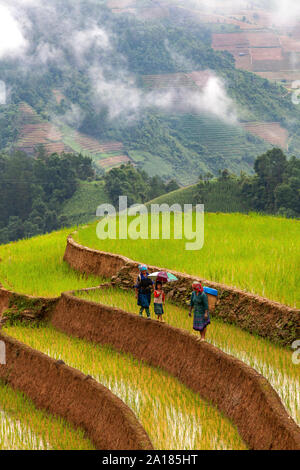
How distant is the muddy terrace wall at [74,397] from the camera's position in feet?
23.4

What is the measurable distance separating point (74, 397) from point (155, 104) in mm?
168356

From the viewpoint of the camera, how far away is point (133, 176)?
270 feet

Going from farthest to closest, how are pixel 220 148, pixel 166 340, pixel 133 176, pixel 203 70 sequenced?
pixel 203 70 → pixel 220 148 → pixel 133 176 → pixel 166 340

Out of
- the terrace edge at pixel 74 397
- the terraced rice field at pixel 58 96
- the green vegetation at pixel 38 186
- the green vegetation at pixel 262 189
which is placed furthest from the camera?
the terraced rice field at pixel 58 96

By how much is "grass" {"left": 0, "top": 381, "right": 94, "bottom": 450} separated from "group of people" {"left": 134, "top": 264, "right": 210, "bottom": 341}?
91.8 inches

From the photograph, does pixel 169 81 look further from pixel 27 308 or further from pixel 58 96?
pixel 27 308

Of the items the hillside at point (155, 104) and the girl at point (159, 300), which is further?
the hillside at point (155, 104)

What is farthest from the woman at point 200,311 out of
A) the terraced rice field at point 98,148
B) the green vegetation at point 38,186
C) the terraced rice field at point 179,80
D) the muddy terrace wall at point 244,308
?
the terraced rice field at point 179,80

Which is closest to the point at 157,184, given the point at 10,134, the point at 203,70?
the point at 10,134

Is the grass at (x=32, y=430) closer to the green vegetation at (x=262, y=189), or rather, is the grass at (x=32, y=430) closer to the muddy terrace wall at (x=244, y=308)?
the muddy terrace wall at (x=244, y=308)

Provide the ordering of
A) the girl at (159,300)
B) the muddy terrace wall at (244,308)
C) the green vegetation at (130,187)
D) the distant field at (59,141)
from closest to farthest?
the muddy terrace wall at (244,308)
the girl at (159,300)
the green vegetation at (130,187)
the distant field at (59,141)

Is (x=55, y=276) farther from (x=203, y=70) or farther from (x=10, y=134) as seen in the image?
(x=203, y=70)

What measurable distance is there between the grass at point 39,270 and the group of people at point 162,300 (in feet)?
11.0
